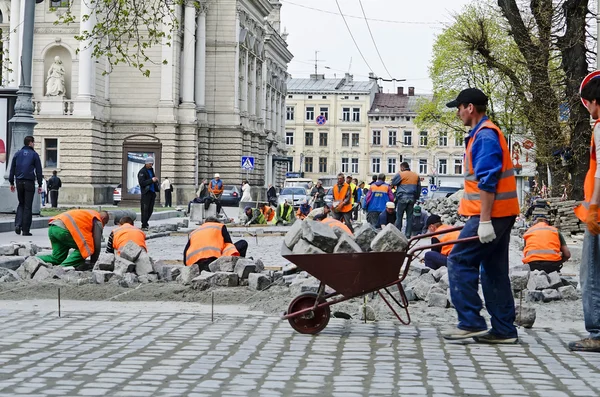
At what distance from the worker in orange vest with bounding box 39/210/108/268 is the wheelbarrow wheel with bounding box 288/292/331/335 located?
18.2ft

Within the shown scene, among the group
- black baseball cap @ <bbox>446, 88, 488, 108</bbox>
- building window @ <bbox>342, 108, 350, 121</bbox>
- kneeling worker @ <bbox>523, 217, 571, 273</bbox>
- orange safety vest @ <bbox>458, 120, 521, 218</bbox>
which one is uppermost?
building window @ <bbox>342, 108, 350, 121</bbox>

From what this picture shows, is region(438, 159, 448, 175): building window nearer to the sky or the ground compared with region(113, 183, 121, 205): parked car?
nearer to the sky

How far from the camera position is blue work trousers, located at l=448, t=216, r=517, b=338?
314 inches

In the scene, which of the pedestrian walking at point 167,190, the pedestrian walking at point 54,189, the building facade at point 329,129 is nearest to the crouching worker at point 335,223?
the pedestrian walking at point 54,189

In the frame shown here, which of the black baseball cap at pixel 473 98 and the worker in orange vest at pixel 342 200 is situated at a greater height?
the black baseball cap at pixel 473 98

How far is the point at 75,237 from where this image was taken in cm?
1331

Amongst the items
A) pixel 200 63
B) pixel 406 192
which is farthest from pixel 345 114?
pixel 406 192

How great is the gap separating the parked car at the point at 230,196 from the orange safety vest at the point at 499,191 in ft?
166

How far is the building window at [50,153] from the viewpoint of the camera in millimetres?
53719

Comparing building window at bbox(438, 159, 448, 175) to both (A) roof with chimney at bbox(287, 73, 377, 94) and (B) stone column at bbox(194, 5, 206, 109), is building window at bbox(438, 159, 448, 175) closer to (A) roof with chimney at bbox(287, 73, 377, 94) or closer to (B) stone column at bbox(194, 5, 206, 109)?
(A) roof with chimney at bbox(287, 73, 377, 94)

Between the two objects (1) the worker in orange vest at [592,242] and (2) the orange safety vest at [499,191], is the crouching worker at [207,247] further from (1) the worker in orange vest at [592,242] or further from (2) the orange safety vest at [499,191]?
(1) the worker in orange vest at [592,242]

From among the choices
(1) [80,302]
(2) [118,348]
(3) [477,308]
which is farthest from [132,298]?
(3) [477,308]

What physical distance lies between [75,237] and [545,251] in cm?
605

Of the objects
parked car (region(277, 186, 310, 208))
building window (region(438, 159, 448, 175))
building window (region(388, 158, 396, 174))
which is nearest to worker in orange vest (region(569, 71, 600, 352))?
parked car (region(277, 186, 310, 208))
